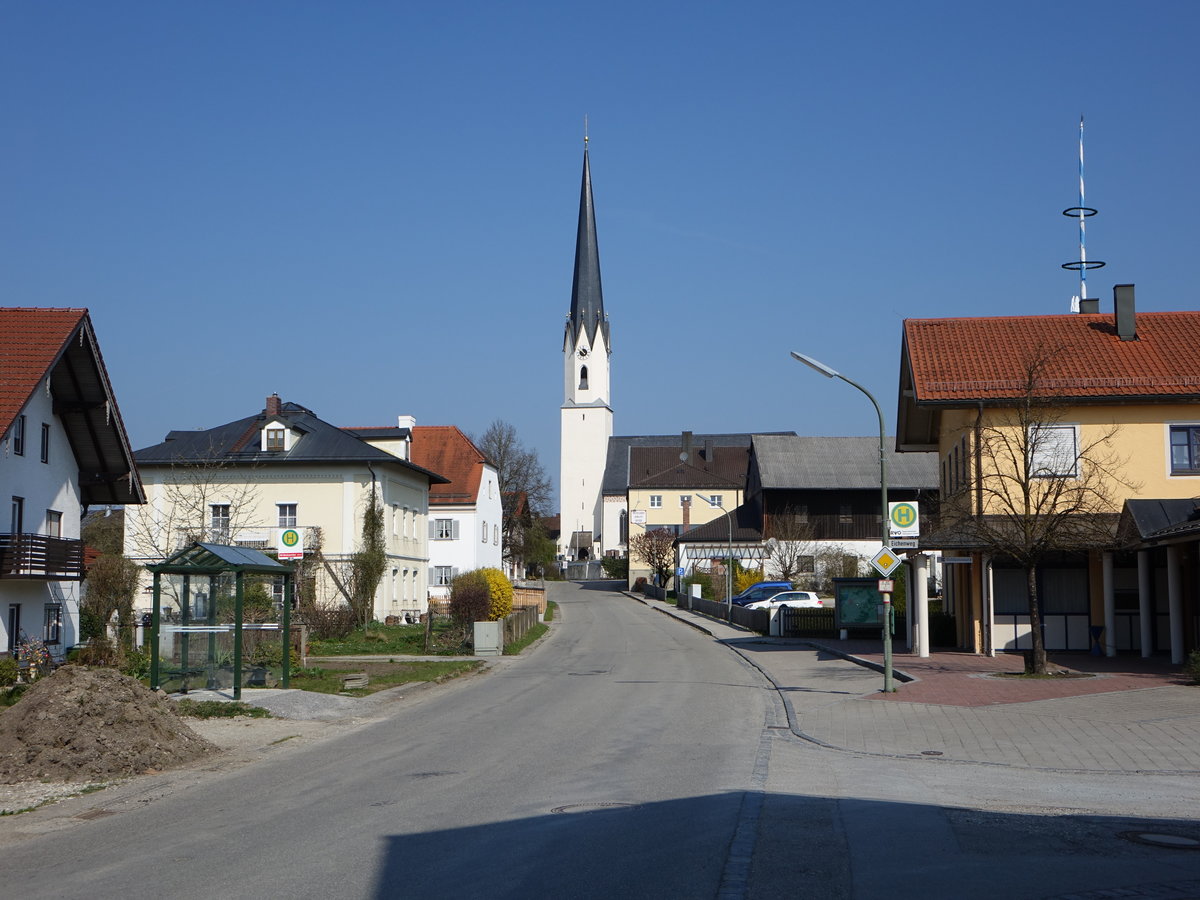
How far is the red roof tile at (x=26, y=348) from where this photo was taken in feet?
94.3

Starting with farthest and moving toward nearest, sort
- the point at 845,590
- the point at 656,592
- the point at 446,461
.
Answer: the point at 656,592, the point at 446,461, the point at 845,590

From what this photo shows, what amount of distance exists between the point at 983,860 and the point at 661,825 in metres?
2.58

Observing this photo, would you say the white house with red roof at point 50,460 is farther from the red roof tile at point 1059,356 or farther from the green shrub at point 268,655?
the red roof tile at point 1059,356

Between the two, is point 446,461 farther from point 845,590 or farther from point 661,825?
point 661,825

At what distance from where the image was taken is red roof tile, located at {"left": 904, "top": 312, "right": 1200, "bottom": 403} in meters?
30.4

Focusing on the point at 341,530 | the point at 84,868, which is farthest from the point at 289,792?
the point at 341,530

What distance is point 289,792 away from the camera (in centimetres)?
1234

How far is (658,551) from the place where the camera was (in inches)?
3292

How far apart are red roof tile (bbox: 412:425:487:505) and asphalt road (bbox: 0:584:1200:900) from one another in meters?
47.0

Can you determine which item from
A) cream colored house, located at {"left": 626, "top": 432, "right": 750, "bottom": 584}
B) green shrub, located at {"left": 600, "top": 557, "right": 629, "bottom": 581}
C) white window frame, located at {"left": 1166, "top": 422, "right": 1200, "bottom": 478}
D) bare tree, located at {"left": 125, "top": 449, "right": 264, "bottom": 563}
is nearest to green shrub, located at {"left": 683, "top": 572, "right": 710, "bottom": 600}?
bare tree, located at {"left": 125, "top": 449, "right": 264, "bottom": 563}

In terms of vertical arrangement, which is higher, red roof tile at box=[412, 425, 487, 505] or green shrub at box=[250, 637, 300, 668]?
red roof tile at box=[412, 425, 487, 505]

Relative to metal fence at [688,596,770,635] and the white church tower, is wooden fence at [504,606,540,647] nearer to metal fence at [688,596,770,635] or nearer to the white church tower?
metal fence at [688,596,770,635]

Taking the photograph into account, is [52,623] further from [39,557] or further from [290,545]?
[290,545]

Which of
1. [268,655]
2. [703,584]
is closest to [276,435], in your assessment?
[268,655]
